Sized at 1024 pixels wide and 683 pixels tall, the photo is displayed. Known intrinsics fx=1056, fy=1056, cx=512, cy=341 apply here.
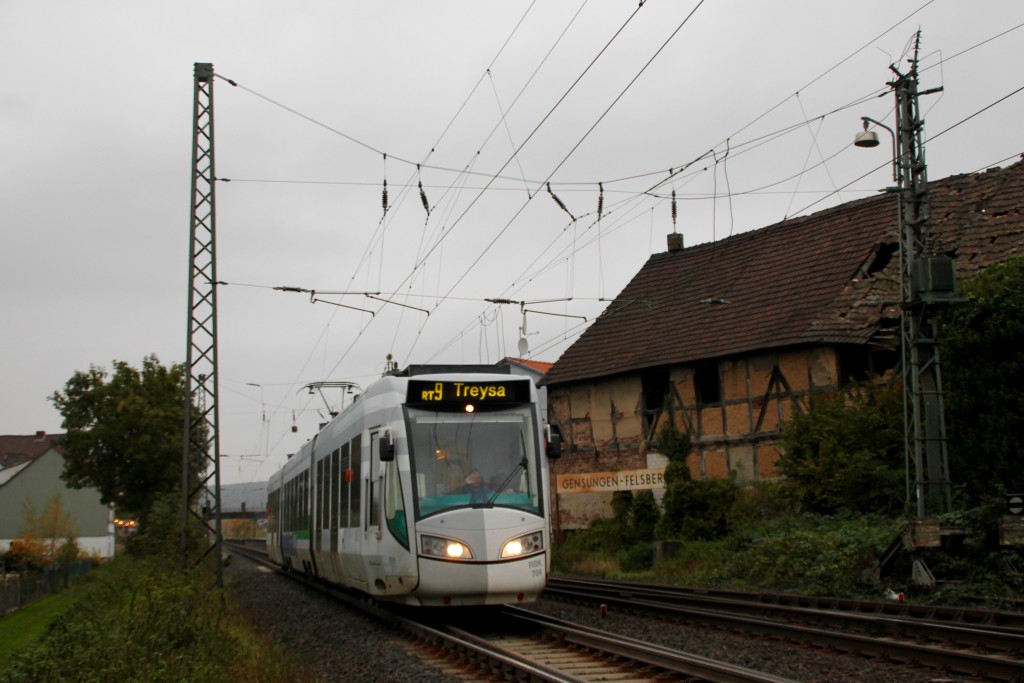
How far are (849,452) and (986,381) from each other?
157 inches

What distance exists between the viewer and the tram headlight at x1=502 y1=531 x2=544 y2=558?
41.1 feet

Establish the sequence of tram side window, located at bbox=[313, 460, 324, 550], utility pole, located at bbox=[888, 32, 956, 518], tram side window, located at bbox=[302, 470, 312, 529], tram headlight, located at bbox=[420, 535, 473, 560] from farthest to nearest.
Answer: tram side window, located at bbox=[302, 470, 312, 529]
tram side window, located at bbox=[313, 460, 324, 550]
utility pole, located at bbox=[888, 32, 956, 518]
tram headlight, located at bbox=[420, 535, 473, 560]

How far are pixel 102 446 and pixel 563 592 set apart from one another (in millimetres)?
28659

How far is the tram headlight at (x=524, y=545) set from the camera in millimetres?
12523

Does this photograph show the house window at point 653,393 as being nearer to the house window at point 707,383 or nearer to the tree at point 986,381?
the house window at point 707,383

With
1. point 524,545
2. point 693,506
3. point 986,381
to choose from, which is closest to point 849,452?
point 986,381

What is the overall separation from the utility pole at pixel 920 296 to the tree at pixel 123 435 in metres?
30.4

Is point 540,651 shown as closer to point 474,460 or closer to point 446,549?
point 446,549

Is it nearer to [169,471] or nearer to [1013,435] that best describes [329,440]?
[1013,435]

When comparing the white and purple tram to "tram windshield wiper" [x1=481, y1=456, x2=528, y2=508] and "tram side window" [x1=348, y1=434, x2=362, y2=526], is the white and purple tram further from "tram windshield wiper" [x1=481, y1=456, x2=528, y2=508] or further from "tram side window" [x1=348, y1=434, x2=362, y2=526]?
"tram side window" [x1=348, y1=434, x2=362, y2=526]

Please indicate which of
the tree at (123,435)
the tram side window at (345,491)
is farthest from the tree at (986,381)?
the tree at (123,435)

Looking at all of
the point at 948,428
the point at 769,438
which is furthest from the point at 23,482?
the point at 948,428

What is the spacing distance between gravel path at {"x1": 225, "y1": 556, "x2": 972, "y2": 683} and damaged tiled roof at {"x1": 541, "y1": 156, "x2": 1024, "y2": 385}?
36.3 ft

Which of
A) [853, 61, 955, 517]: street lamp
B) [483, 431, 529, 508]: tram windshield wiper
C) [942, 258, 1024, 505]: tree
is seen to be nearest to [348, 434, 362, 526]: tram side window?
[483, 431, 529, 508]: tram windshield wiper
